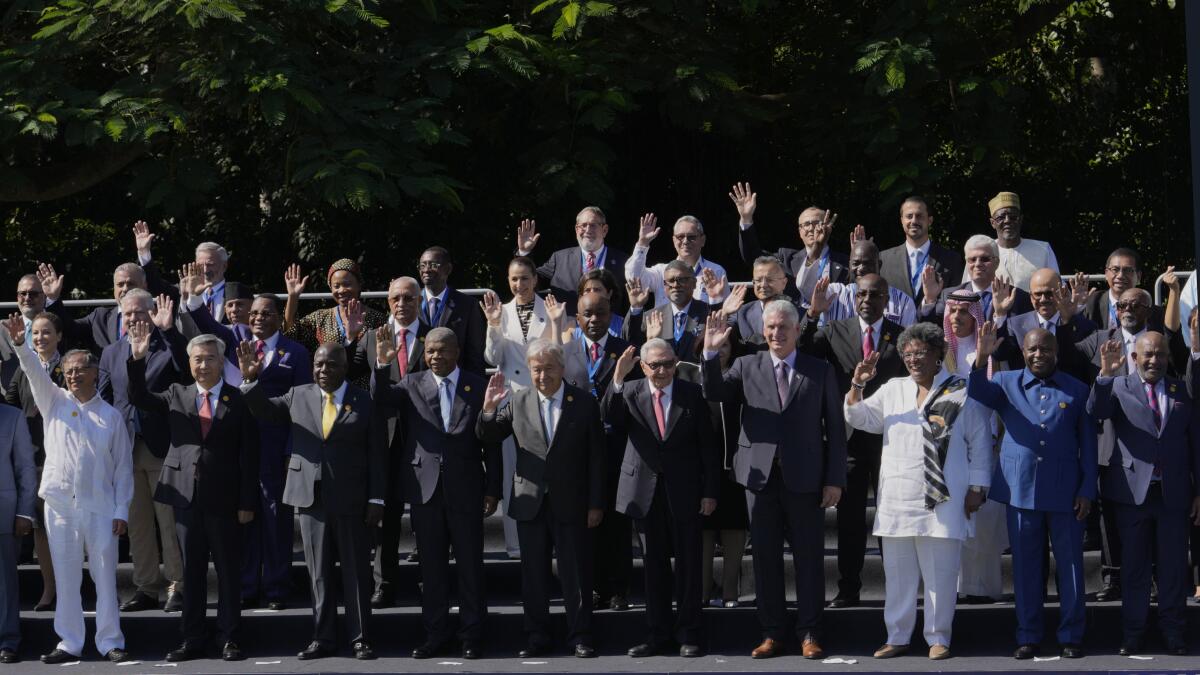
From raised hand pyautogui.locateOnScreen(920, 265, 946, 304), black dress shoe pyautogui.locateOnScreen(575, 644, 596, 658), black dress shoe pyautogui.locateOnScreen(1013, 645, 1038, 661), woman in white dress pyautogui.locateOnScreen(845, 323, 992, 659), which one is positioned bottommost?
black dress shoe pyautogui.locateOnScreen(1013, 645, 1038, 661)

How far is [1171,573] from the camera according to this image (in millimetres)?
9945

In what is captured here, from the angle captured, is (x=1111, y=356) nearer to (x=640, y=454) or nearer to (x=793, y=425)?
(x=793, y=425)

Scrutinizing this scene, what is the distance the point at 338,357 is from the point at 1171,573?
495 centimetres

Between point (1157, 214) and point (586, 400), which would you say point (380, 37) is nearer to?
point (586, 400)

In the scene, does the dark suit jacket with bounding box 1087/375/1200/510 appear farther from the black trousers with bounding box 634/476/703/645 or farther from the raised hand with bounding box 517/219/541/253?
the raised hand with bounding box 517/219/541/253

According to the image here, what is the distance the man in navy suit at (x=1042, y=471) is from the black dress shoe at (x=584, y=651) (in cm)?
242

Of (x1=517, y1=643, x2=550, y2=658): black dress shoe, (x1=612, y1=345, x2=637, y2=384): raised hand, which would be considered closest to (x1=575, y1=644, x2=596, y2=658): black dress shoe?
(x1=517, y1=643, x2=550, y2=658): black dress shoe

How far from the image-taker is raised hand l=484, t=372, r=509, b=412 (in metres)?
10.3

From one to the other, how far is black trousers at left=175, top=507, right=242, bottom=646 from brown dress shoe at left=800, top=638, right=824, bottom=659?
132 inches

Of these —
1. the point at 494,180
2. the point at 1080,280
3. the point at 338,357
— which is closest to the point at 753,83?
the point at 494,180

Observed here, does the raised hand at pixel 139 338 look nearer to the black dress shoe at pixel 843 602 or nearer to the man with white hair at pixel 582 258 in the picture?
the man with white hair at pixel 582 258

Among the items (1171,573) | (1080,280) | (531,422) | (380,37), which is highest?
(380,37)

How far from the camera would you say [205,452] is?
1047 centimetres

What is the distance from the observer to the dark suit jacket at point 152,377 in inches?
432
